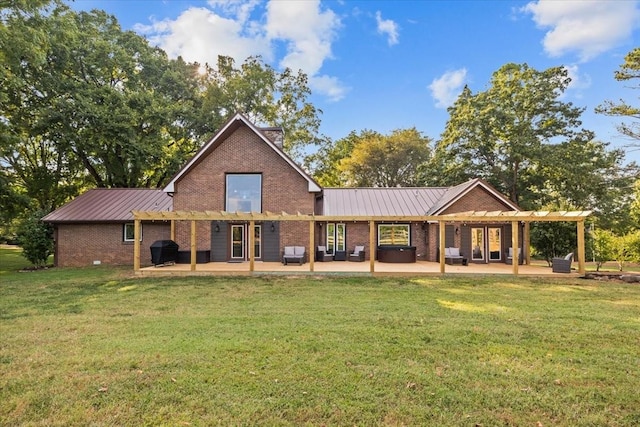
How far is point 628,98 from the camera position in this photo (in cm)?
1848

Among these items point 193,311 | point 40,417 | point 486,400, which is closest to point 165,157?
point 193,311

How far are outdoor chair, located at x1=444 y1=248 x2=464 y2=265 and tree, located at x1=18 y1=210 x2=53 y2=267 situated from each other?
2063cm

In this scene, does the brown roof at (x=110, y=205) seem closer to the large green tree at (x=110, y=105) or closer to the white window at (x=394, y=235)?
the large green tree at (x=110, y=105)

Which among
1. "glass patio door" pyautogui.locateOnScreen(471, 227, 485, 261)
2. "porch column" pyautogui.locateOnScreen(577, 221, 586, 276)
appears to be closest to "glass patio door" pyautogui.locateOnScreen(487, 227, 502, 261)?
"glass patio door" pyautogui.locateOnScreen(471, 227, 485, 261)

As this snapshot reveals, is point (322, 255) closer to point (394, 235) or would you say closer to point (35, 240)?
point (394, 235)

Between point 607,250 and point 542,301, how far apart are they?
998 cm

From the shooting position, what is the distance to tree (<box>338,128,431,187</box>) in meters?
35.9

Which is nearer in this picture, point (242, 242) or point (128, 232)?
point (242, 242)

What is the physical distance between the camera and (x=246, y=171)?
57.7 feet

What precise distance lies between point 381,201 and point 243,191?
8.23m

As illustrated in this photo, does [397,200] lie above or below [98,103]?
below

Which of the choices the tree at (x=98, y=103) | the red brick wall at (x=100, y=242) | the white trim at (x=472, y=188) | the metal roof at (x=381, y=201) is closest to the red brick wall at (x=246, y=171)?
the red brick wall at (x=100, y=242)

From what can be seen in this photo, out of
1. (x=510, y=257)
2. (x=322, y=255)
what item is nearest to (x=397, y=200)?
(x=322, y=255)

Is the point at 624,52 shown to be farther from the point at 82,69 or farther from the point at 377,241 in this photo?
the point at 82,69
